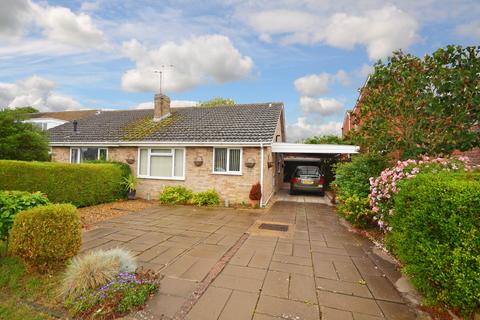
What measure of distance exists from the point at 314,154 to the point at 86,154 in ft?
52.4

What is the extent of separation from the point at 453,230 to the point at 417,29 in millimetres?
6541

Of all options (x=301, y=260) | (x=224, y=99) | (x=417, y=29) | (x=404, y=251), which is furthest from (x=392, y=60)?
(x=224, y=99)

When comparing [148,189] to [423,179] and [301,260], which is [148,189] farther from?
[423,179]

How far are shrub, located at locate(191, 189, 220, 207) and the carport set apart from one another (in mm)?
3713

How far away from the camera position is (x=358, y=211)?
6.77 m

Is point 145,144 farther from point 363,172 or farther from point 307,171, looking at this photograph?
point 363,172

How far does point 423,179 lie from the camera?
11.2ft

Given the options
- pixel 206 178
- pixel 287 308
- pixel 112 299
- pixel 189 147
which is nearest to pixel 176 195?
pixel 206 178

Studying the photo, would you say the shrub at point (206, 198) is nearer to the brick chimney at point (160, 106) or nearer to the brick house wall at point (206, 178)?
the brick house wall at point (206, 178)

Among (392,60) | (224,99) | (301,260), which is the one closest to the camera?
(301,260)

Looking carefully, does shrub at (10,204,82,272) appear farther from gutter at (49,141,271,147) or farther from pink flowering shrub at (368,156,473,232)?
gutter at (49,141,271,147)

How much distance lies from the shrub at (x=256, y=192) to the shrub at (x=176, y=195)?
2.80 metres

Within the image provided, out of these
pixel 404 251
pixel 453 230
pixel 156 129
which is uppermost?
pixel 156 129

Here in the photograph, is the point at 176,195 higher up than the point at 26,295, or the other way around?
the point at 176,195
